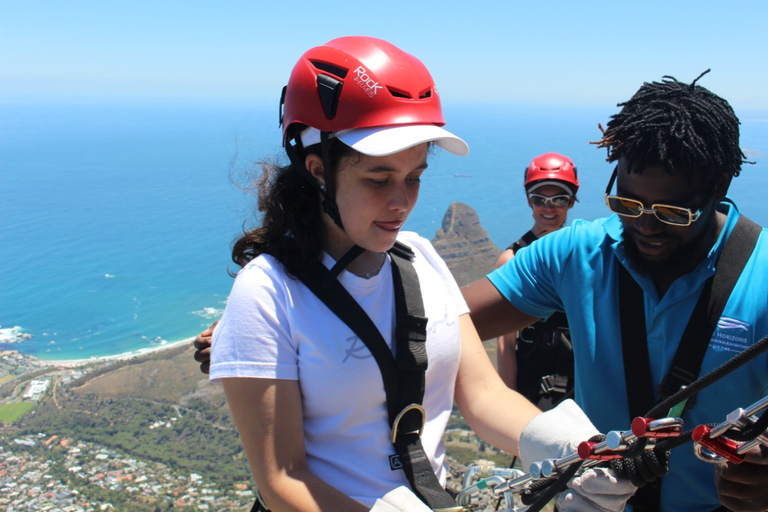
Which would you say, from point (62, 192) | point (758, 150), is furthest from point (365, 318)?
point (758, 150)

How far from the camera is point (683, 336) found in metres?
2.11

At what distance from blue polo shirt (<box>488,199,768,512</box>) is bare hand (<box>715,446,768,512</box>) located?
1.59 feet

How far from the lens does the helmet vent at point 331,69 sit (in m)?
1.93

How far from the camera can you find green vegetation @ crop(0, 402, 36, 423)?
59684 millimetres

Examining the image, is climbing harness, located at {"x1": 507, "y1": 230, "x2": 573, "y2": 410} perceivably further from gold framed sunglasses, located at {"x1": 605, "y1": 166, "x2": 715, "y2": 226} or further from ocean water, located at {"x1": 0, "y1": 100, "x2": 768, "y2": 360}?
ocean water, located at {"x1": 0, "y1": 100, "x2": 768, "y2": 360}

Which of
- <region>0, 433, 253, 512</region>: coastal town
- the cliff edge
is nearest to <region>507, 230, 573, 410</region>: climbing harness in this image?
<region>0, 433, 253, 512</region>: coastal town

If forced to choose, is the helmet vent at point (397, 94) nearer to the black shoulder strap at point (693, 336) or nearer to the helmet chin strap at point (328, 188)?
the helmet chin strap at point (328, 188)

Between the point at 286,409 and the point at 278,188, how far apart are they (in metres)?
0.87

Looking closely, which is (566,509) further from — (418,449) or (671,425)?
(418,449)

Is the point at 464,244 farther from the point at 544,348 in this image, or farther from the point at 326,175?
the point at 326,175

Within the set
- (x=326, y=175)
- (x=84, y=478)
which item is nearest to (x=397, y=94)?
(x=326, y=175)

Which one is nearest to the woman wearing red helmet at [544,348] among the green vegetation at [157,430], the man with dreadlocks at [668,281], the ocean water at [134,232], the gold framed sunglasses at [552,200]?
the gold framed sunglasses at [552,200]

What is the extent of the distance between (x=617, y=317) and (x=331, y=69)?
157 cm

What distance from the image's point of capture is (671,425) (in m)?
1.30
